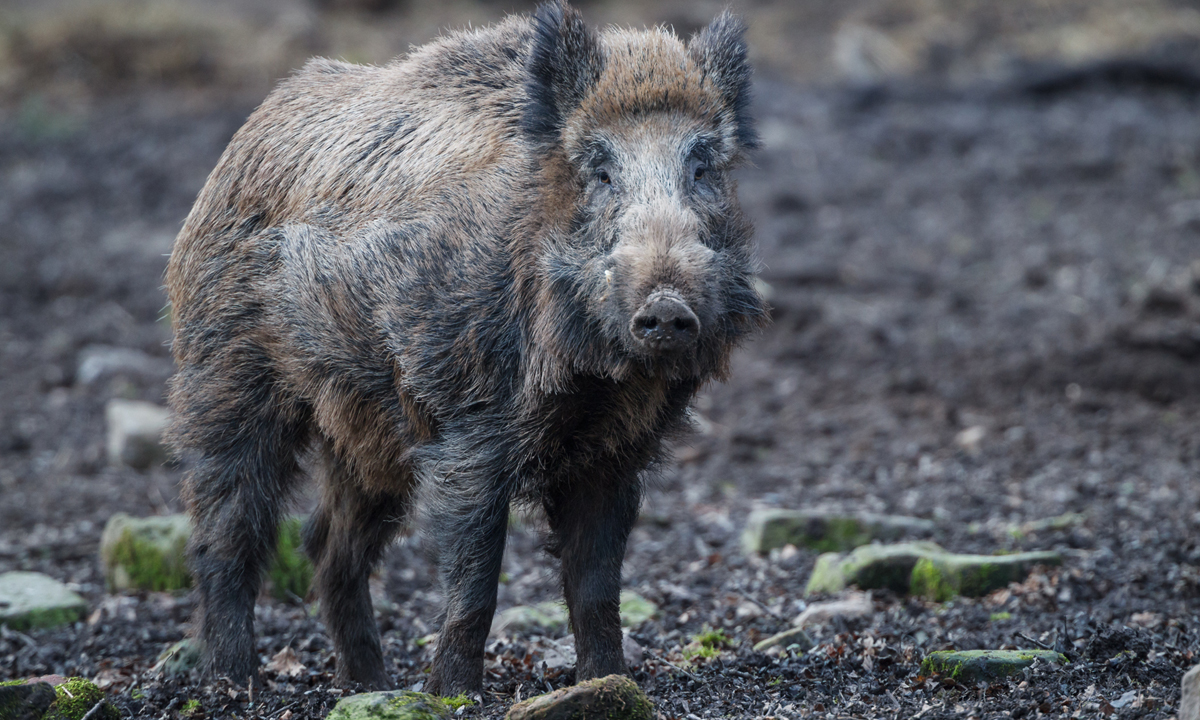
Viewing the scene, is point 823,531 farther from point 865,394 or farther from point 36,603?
point 36,603

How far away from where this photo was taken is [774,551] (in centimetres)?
611

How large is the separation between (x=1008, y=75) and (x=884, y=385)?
718 cm

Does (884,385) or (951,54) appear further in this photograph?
(951,54)

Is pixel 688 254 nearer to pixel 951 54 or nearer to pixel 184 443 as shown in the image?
pixel 184 443

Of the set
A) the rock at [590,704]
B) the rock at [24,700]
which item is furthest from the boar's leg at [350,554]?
the rock at [590,704]

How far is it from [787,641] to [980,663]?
0.89 meters

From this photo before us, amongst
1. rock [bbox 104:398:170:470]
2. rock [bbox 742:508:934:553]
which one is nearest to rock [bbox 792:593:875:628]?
rock [bbox 742:508:934:553]

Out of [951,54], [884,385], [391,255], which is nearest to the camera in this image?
[391,255]

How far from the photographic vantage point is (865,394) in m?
8.22

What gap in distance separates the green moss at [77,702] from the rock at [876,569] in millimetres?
3029

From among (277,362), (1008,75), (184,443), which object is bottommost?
(184,443)

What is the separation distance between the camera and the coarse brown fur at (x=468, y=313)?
154 inches

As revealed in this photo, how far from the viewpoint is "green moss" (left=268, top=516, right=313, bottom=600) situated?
5801 millimetres

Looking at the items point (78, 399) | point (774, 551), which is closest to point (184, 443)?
point (774, 551)
